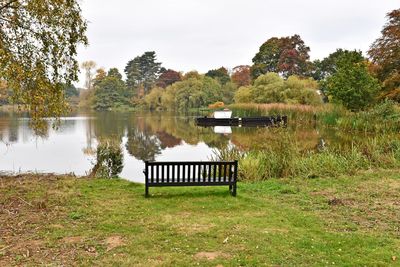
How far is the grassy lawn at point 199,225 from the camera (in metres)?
4.42

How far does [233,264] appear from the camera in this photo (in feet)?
13.8

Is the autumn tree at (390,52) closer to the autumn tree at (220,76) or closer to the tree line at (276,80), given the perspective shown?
the tree line at (276,80)

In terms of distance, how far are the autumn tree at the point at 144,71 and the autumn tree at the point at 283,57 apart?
3521cm

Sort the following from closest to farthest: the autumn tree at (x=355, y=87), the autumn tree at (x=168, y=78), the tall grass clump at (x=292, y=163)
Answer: the tall grass clump at (x=292, y=163)
the autumn tree at (x=355, y=87)
the autumn tree at (x=168, y=78)

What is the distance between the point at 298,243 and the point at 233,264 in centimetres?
113

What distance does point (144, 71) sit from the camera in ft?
308

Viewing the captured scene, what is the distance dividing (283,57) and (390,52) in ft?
111

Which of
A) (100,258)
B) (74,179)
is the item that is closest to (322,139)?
(74,179)

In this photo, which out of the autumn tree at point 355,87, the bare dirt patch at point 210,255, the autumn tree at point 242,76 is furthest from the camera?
the autumn tree at point 242,76

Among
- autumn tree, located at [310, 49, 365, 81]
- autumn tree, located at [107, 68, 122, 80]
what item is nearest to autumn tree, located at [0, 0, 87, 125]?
autumn tree, located at [310, 49, 365, 81]

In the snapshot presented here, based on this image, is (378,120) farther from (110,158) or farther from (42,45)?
(42,45)

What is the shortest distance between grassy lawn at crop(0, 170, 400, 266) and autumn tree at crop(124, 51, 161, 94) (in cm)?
8513

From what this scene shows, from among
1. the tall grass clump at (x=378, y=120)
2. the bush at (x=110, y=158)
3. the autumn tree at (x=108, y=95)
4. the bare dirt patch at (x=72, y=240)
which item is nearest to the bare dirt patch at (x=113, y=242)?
the bare dirt patch at (x=72, y=240)

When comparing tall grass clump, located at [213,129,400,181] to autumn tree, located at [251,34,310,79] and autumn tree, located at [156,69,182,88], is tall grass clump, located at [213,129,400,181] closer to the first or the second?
autumn tree, located at [251,34,310,79]
